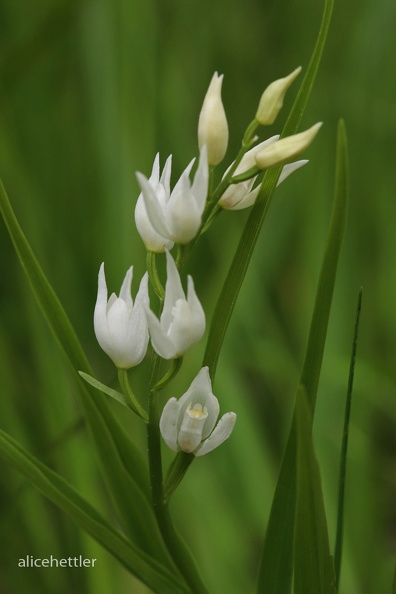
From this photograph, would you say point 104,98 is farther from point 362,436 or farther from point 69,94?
point 362,436

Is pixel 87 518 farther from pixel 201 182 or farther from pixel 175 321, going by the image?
pixel 201 182

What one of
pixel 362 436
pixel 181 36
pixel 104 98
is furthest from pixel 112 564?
pixel 181 36

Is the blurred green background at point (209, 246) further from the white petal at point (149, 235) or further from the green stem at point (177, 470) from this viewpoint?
the white petal at point (149, 235)

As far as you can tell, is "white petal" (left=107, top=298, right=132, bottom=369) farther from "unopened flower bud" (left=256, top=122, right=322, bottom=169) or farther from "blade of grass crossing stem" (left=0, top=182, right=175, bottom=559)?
"unopened flower bud" (left=256, top=122, right=322, bottom=169)

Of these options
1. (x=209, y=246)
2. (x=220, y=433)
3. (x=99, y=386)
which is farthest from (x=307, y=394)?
(x=209, y=246)

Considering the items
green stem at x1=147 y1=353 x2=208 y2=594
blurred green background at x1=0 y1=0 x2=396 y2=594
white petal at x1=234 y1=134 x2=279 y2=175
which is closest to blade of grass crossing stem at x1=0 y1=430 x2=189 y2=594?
green stem at x1=147 y1=353 x2=208 y2=594

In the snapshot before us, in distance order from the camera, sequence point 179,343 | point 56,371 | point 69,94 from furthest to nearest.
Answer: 1. point 69,94
2. point 56,371
3. point 179,343
